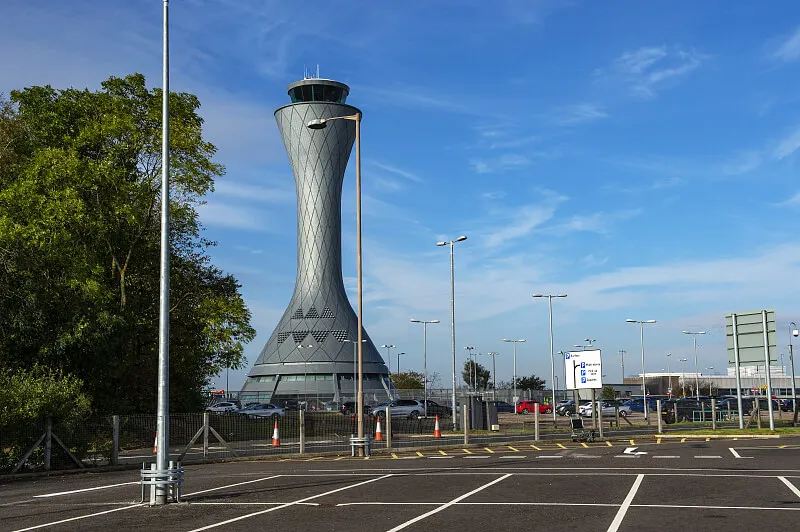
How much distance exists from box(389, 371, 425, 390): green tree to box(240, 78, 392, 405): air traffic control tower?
Result: 20.1m

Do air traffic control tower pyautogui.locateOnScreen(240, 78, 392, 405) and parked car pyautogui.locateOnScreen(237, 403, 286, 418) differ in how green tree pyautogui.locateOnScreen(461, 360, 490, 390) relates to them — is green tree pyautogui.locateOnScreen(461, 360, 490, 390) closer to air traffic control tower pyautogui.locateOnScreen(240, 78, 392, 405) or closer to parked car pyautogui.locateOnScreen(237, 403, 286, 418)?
air traffic control tower pyautogui.locateOnScreen(240, 78, 392, 405)

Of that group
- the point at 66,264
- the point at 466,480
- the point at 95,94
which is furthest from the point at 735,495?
the point at 95,94

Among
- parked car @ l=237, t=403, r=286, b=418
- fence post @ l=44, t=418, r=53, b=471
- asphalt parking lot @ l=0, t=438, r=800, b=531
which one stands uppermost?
fence post @ l=44, t=418, r=53, b=471

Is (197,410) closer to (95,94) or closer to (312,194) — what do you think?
(95,94)

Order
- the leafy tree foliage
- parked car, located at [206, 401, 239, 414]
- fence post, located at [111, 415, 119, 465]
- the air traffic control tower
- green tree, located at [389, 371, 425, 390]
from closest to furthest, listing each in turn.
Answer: fence post, located at [111, 415, 119, 465] < the leafy tree foliage < parked car, located at [206, 401, 239, 414] < the air traffic control tower < green tree, located at [389, 371, 425, 390]

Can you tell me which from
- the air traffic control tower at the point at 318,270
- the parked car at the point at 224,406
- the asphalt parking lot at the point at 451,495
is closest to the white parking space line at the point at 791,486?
the asphalt parking lot at the point at 451,495

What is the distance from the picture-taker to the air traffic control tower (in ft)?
368

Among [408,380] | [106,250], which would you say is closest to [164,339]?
[106,250]

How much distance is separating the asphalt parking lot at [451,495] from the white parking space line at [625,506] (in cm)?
2

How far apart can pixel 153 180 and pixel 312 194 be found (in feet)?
247

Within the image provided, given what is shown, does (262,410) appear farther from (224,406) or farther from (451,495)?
(451,495)

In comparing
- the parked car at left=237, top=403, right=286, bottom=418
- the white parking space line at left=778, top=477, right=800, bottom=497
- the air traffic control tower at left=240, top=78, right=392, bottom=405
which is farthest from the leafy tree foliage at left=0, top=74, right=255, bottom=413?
the air traffic control tower at left=240, top=78, right=392, bottom=405

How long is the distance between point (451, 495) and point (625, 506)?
3.23 meters

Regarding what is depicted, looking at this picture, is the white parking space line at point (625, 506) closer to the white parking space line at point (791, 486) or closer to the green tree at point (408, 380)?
the white parking space line at point (791, 486)
